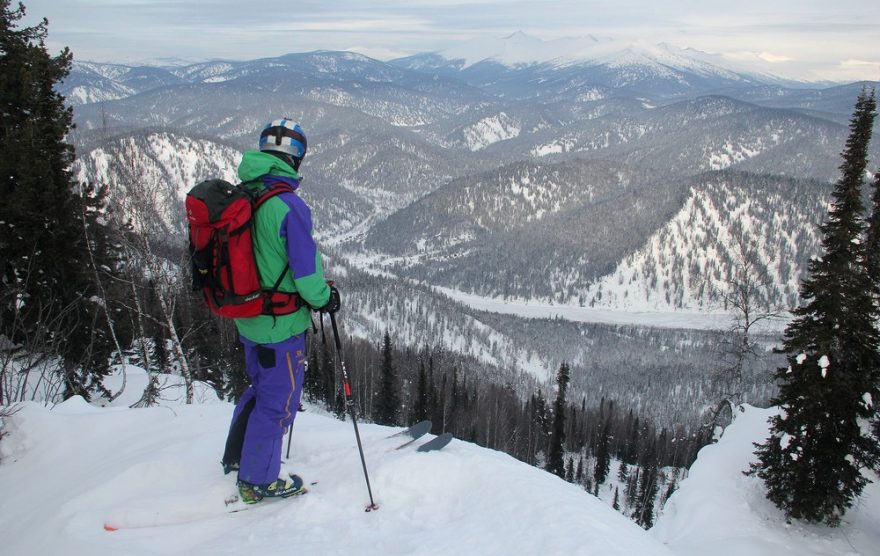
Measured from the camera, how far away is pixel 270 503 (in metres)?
4.57

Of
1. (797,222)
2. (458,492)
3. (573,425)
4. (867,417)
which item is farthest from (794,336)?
(797,222)

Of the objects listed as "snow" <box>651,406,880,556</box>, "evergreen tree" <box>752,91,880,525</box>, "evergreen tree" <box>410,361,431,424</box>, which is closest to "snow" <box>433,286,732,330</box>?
"evergreen tree" <box>410,361,431,424</box>

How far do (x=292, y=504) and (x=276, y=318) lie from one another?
1.71 meters

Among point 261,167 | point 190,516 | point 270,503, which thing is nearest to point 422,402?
point 270,503

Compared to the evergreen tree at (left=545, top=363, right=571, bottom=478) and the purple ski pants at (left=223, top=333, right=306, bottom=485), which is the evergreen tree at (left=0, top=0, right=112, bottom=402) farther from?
the evergreen tree at (left=545, top=363, right=571, bottom=478)

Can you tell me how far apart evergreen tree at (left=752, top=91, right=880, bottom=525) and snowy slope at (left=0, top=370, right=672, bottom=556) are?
11680 millimetres

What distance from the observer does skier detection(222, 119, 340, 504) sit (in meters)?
4.25

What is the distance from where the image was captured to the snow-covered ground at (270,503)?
3.87 meters

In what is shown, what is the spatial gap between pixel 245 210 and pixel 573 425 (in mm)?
67641

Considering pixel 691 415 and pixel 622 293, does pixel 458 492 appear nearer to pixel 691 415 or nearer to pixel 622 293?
pixel 691 415

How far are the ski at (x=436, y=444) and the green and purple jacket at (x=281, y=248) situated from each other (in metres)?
1.96

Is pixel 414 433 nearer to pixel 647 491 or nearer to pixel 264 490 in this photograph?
pixel 264 490

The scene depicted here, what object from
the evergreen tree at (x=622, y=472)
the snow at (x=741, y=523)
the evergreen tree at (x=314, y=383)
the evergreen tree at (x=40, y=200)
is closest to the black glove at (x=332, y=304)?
the snow at (x=741, y=523)

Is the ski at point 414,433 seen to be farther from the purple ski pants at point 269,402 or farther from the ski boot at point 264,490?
the purple ski pants at point 269,402
